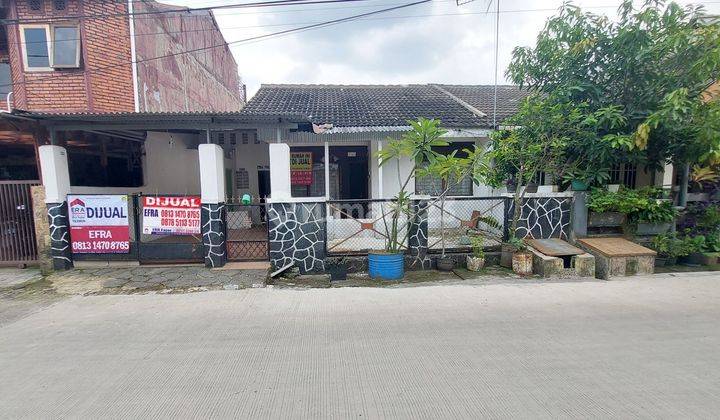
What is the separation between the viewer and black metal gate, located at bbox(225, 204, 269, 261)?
6.95 m

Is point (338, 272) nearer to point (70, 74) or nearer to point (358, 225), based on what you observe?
point (358, 225)

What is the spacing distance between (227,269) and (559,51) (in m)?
8.07

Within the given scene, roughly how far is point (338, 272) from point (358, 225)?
40.5 inches

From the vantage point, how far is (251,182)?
1202cm

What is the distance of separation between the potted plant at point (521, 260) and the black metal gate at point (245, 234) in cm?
494

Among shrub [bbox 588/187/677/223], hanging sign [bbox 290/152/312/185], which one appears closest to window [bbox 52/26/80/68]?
hanging sign [bbox 290/152/312/185]

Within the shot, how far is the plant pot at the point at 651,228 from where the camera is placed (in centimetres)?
710

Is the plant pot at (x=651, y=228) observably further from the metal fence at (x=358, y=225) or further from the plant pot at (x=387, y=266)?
the plant pot at (x=387, y=266)

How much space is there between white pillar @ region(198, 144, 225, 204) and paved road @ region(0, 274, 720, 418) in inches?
80.9

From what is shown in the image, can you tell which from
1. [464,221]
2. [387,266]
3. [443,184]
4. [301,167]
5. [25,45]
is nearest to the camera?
[387,266]

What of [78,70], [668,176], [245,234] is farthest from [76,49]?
[668,176]

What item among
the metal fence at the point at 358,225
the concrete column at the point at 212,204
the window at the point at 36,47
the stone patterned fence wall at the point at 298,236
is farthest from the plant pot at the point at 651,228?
the window at the point at 36,47

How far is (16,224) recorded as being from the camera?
6.92 metres

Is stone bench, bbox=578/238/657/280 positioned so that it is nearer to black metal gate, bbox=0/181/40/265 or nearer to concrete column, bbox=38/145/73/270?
concrete column, bbox=38/145/73/270
